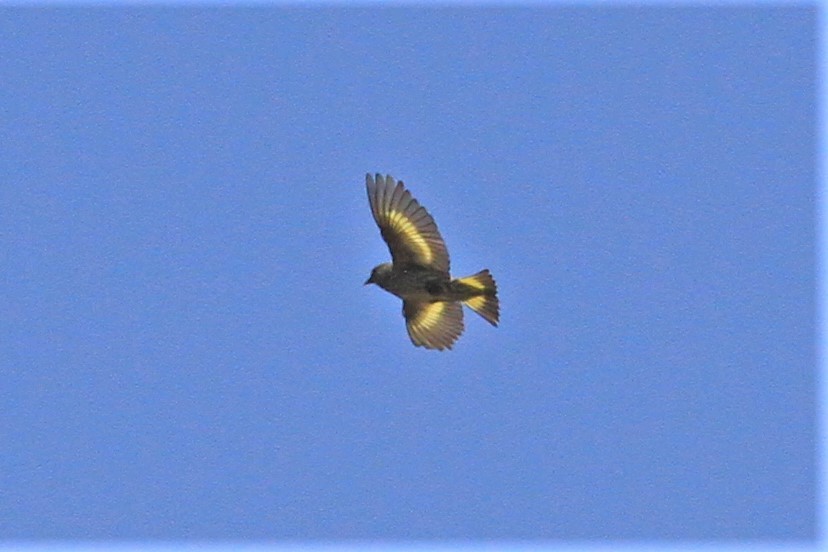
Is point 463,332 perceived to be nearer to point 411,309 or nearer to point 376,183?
point 411,309

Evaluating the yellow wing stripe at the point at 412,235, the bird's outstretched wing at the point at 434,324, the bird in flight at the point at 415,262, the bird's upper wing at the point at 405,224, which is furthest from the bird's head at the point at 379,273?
the bird's outstretched wing at the point at 434,324

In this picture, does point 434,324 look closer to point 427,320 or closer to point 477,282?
point 427,320

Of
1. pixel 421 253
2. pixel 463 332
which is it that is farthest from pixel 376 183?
pixel 463 332

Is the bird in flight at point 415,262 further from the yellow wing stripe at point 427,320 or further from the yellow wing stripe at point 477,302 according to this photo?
the yellow wing stripe at point 427,320

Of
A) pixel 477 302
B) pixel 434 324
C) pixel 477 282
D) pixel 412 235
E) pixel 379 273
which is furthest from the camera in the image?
pixel 434 324

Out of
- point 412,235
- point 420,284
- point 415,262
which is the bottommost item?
point 420,284

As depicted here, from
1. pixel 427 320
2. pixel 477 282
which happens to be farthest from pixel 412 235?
pixel 427 320
